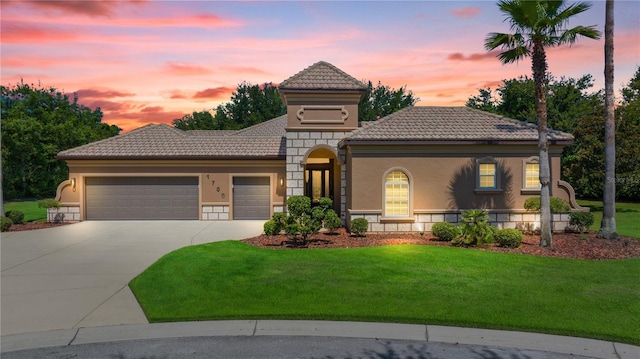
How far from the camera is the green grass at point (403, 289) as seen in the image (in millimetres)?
8258

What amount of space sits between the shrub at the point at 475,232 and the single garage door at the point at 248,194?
1181 centimetres

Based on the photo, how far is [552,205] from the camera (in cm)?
1827

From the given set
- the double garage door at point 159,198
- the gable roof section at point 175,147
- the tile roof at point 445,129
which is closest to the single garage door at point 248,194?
the double garage door at point 159,198

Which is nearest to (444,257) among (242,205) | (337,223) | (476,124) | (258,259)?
(337,223)

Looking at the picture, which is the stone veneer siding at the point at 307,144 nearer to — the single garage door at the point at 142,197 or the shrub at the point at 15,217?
the single garage door at the point at 142,197

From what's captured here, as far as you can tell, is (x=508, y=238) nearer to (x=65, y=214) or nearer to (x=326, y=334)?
(x=326, y=334)

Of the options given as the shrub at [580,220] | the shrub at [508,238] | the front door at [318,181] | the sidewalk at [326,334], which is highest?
the front door at [318,181]

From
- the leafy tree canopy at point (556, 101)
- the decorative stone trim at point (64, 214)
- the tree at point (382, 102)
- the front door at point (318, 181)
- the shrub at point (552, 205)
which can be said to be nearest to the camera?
the shrub at point (552, 205)

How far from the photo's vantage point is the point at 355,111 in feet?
67.0

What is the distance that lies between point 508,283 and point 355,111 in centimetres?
1181

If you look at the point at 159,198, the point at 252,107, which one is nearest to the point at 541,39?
the point at 159,198

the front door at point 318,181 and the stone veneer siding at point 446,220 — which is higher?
the front door at point 318,181

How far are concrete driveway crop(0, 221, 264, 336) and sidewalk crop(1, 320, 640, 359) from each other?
0.46m

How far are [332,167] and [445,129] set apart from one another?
7.35 m
